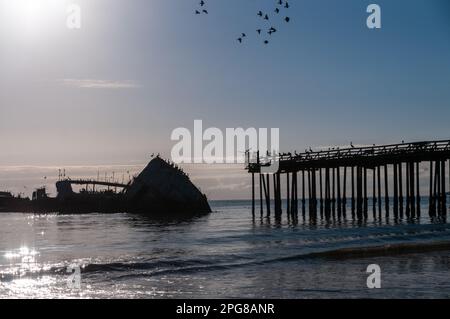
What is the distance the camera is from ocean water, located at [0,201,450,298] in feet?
55.1

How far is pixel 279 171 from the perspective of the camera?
52.1 meters

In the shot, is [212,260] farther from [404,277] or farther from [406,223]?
[406,223]

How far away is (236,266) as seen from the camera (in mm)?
22062

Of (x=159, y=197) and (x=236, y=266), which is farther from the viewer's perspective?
(x=159, y=197)

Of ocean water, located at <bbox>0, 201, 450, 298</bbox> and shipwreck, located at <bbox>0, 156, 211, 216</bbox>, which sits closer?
ocean water, located at <bbox>0, 201, 450, 298</bbox>

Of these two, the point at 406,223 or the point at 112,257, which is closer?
the point at 112,257

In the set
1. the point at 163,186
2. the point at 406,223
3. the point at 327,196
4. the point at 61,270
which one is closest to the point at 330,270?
the point at 61,270

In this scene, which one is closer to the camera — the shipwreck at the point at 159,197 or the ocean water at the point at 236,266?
the ocean water at the point at 236,266

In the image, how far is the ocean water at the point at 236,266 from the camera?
16.8m
